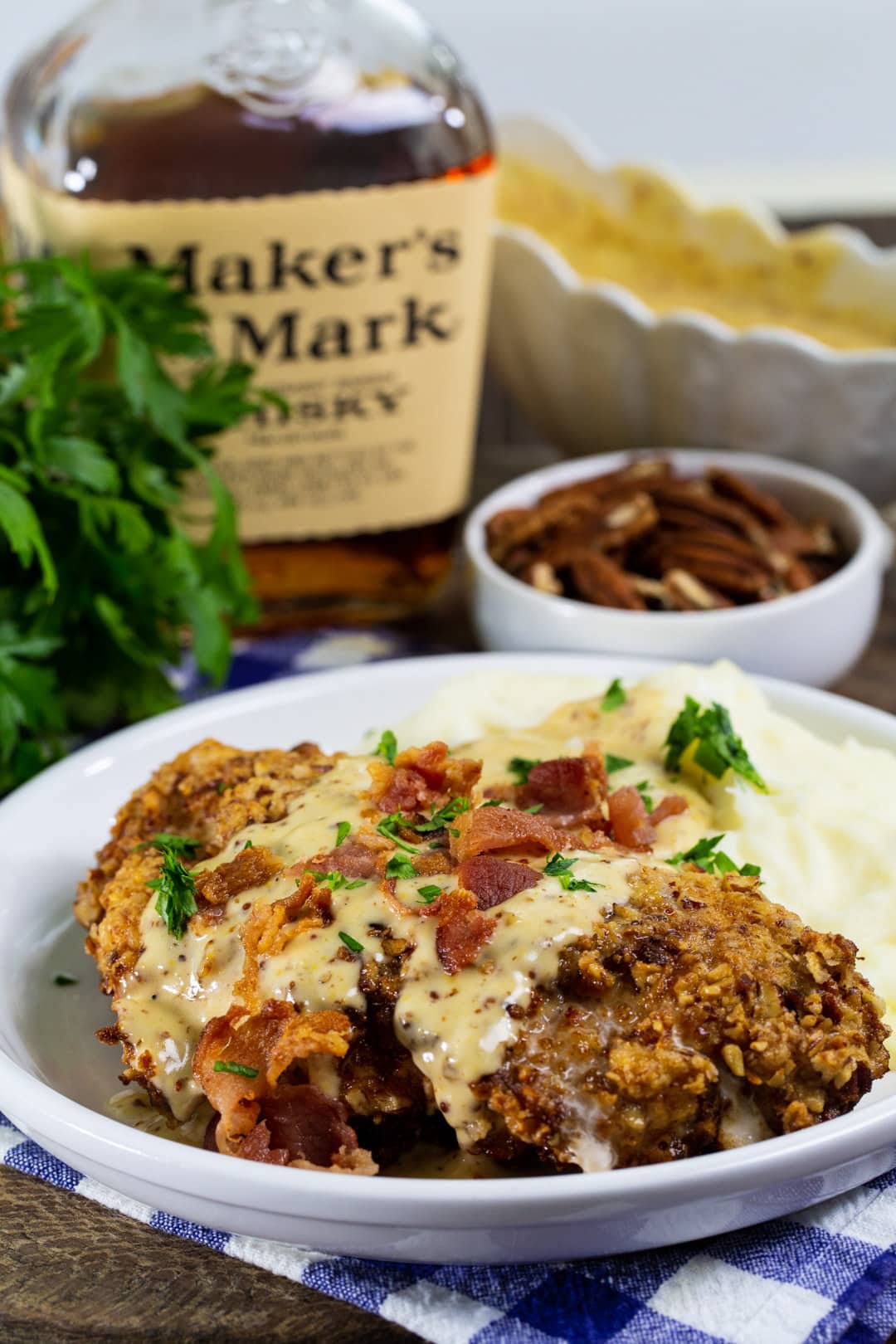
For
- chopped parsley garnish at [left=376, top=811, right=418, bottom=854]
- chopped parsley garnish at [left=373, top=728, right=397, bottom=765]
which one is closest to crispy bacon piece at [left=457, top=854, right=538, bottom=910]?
chopped parsley garnish at [left=376, top=811, right=418, bottom=854]

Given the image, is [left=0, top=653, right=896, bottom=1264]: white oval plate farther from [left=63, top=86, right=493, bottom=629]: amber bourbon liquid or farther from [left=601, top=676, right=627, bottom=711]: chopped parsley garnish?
[left=63, top=86, right=493, bottom=629]: amber bourbon liquid

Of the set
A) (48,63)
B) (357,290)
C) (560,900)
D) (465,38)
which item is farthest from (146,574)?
(465,38)

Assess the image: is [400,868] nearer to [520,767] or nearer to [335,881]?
[335,881]

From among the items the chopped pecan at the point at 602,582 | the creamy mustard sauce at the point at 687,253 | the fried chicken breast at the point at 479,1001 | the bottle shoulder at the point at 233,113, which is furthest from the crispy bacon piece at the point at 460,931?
the creamy mustard sauce at the point at 687,253

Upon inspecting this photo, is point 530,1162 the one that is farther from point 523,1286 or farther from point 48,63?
point 48,63

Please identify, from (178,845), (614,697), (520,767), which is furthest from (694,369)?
(178,845)

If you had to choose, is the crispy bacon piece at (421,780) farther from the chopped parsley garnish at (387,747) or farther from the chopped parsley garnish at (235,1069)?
the chopped parsley garnish at (235,1069)
